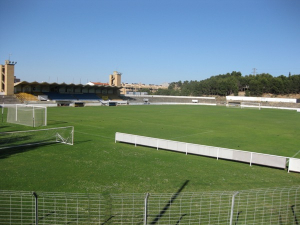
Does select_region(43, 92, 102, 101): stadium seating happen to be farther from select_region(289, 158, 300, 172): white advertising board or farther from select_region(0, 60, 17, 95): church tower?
select_region(289, 158, 300, 172): white advertising board

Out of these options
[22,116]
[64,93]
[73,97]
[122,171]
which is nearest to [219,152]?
[122,171]

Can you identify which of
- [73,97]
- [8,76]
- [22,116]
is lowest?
[22,116]

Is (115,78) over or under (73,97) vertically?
over

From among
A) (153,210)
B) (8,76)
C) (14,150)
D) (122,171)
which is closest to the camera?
(153,210)

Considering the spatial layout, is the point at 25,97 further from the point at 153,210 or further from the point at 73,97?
the point at 153,210

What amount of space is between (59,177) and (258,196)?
28.9 feet

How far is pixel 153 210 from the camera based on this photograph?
900 cm

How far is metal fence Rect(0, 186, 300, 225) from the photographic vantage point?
27.0ft

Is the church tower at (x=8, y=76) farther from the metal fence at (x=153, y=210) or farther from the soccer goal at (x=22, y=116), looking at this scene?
the metal fence at (x=153, y=210)

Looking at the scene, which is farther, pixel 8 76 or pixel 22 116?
pixel 8 76

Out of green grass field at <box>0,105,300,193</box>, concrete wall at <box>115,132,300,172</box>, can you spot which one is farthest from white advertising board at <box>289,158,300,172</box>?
green grass field at <box>0,105,300,193</box>

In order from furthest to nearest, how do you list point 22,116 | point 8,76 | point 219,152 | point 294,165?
point 8,76, point 22,116, point 219,152, point 294,165

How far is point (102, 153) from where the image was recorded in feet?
59.5

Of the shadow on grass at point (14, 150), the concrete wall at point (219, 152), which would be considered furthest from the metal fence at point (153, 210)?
the shadow on grass at point (14, 150)
